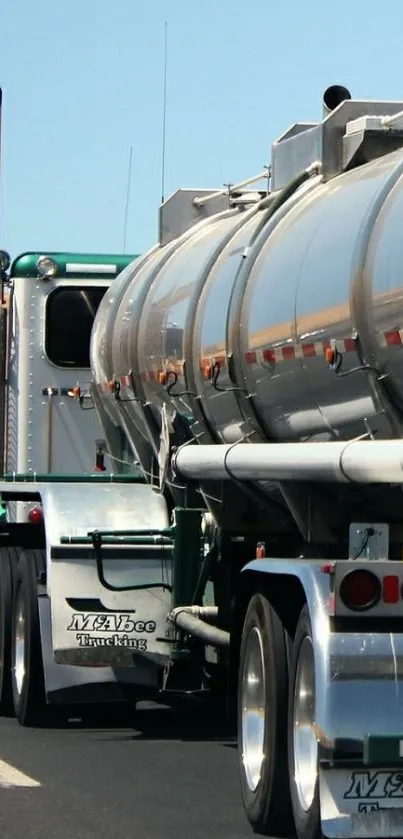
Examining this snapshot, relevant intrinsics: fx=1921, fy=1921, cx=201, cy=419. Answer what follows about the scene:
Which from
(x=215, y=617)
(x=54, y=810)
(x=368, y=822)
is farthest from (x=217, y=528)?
(x=368, y=822)

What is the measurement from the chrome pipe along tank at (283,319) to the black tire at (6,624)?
1396mm

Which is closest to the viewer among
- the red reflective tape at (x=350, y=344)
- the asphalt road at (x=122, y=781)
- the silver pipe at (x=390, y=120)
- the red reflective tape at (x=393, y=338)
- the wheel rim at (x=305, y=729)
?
the red reflective tape at (x=393, y=338)

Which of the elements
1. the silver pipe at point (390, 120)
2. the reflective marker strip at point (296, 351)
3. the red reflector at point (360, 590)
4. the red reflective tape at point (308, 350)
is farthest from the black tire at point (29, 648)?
the red reflector at point (360, 590)

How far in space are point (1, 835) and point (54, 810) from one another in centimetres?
63

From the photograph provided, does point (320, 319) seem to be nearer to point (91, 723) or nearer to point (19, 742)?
point (19, 742)

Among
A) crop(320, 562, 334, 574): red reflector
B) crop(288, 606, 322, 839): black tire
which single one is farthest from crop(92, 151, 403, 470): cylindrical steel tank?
crop(288, 606, 322, 839): black tire

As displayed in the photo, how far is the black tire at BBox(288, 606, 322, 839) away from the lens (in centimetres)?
755

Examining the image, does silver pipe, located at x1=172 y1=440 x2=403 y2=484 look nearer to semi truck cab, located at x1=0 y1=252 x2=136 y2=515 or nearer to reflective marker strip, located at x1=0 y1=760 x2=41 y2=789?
reflective marker strip, located at x1=0 y1=760 x2=41 y2=789

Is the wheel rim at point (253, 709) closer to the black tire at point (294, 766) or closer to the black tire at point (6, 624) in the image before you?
the black tire at point (294, 766)

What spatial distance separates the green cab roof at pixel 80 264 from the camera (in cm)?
1527

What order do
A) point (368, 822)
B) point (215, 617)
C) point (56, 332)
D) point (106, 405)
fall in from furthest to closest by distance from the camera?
point (56, 332), point (106, 405), point (215, 617), point (368, 822)

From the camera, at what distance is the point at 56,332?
1548 cm

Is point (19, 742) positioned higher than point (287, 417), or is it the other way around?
point (287, 417)

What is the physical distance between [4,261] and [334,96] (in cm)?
584
